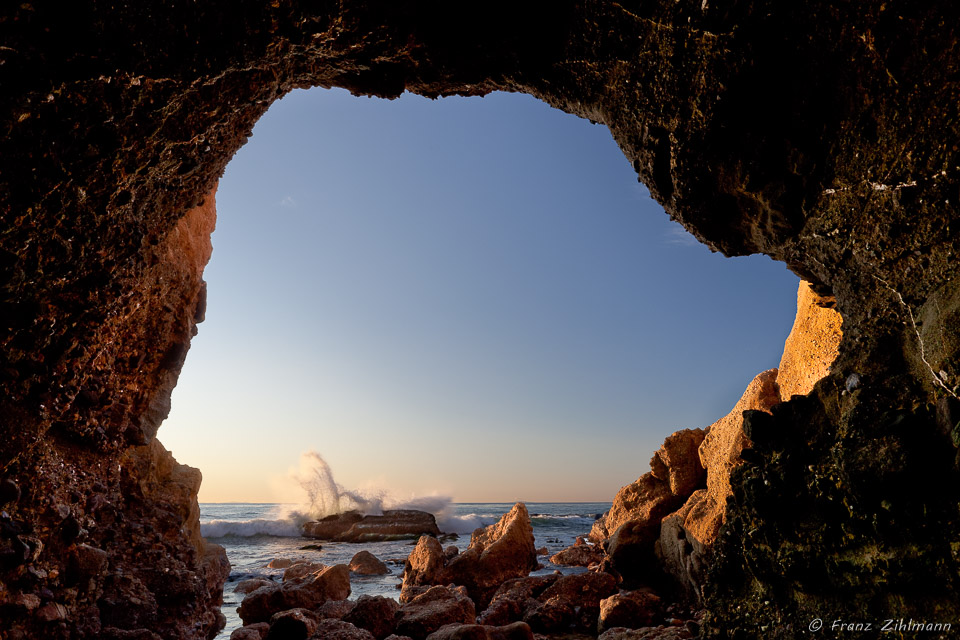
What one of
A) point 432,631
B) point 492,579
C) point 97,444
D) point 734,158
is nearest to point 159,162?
point 97,444

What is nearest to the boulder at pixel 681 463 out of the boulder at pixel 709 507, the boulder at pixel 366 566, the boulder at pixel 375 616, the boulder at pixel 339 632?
the boulder at pixel 709 507

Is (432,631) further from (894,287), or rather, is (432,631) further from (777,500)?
(894,287)

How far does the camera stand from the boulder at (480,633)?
16.7ft

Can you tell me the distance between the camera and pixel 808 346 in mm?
6887

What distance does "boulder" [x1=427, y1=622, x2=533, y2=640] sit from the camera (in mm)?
5094

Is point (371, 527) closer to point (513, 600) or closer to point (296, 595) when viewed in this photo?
point (296, 595)

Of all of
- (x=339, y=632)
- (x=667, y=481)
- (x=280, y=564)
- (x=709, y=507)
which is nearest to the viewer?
(x=339, y=632)

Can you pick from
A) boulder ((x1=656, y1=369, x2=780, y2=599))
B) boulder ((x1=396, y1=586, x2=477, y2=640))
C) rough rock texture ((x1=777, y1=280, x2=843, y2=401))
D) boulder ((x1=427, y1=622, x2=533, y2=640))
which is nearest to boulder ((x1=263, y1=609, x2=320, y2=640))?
boulder ((x1=396, y1=586, x2=477, y2=640))

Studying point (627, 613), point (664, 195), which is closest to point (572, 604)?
point (627, 613)

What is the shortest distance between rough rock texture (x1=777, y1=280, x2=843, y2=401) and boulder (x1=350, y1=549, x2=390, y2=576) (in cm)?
1099

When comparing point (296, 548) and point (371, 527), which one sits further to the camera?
point (371, 527)

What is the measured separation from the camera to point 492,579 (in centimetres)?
927

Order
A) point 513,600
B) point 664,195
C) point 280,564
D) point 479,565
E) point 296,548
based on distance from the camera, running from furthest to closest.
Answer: point 296,548, point 280,564, point 479,565, point 513,600, point 664,195

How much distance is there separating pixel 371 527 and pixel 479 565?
660 inches
